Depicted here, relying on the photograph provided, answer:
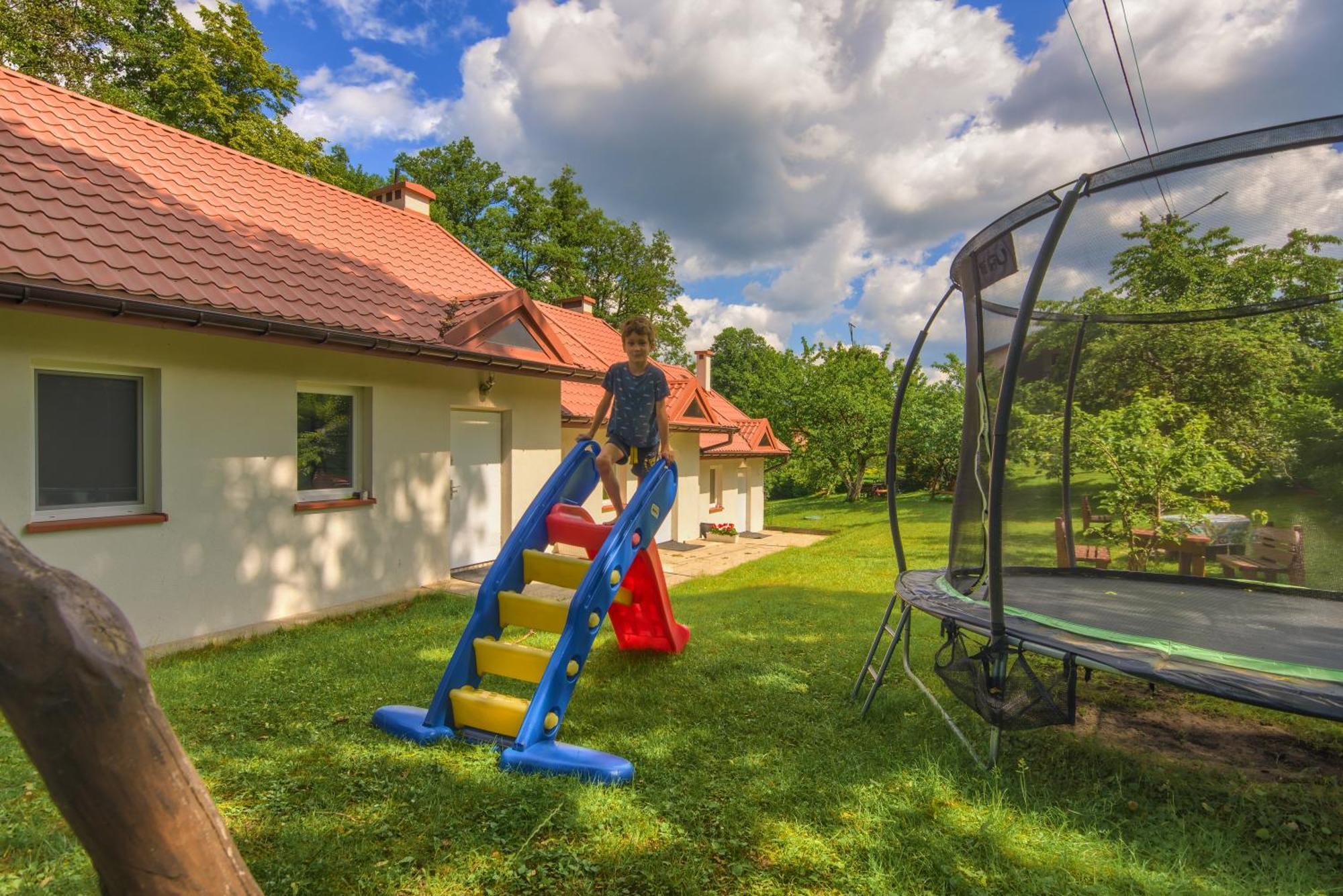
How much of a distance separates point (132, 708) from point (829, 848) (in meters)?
2.14

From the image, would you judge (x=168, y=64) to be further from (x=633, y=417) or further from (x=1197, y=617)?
(x=1197, y=617)

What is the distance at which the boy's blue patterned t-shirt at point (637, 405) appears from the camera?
14.7 ft

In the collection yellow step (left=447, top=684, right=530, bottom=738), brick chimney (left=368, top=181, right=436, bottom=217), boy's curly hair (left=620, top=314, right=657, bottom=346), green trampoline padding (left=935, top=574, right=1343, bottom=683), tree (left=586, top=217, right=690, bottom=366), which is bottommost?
yellow step (left=447, top=684, right=530, bottom=738)

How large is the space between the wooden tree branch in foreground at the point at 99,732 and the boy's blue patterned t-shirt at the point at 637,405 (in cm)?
331

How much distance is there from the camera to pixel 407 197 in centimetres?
1066

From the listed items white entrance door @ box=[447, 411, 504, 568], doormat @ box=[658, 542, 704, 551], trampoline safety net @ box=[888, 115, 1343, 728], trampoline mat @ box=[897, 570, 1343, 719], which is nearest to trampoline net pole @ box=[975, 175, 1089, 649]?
trampoline safety net @ box=[888, 115, 1343, 728]

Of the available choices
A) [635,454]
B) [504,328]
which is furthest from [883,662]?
[504,328]

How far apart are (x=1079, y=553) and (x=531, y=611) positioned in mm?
4141

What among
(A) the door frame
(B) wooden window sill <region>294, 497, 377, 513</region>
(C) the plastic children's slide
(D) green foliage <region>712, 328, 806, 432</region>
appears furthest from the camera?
(D) green foliage <region>712, 328, 806, 432</region>

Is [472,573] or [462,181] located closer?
[472,573]

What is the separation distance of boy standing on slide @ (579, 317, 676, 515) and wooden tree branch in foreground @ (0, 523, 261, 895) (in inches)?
124

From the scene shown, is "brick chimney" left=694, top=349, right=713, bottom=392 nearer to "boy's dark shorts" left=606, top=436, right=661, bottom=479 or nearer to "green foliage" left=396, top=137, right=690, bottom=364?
"green foliage" left=396, top=137, right=690, bottom=364

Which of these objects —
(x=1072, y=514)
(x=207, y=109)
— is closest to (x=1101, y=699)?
(x=1072, y=514)

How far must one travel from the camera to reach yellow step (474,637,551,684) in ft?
10.5
